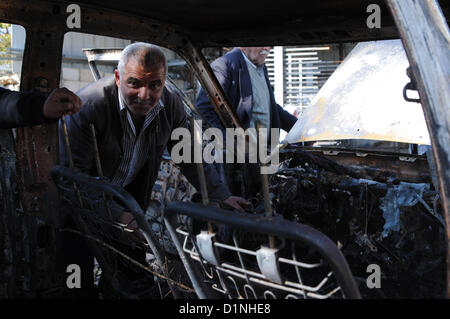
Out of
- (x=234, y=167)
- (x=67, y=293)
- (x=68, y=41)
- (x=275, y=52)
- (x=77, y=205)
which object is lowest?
(x=67, y=293)

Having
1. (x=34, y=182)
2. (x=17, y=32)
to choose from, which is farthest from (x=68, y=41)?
(x=34, y=182)

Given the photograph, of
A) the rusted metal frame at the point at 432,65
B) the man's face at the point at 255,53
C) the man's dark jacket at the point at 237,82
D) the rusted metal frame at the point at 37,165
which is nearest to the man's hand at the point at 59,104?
the rusted metal frame at the point at 37,165

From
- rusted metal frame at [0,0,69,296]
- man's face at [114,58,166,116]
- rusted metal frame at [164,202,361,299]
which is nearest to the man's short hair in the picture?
man's face at [114,58,166,116]

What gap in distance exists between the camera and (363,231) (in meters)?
2.72

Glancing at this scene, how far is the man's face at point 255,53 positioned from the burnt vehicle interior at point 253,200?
1095 mm

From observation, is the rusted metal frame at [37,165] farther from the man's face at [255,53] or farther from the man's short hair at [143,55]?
the man's face at [255,53]

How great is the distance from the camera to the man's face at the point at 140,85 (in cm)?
261

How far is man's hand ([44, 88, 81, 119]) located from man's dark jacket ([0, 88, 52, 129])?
0.04m

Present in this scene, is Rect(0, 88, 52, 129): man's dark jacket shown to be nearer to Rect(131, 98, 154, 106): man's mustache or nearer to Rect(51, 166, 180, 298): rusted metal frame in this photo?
Rect(51, 166, 180, 298): rusted metal frame

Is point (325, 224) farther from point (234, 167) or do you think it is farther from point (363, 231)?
point (234, 167)

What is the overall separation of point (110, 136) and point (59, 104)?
704mm

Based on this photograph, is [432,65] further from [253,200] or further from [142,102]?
[253,200]

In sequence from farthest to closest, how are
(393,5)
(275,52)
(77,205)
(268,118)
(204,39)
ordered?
(275,52) → (268,118) → (204,39) → (77,205) → (393,5)
